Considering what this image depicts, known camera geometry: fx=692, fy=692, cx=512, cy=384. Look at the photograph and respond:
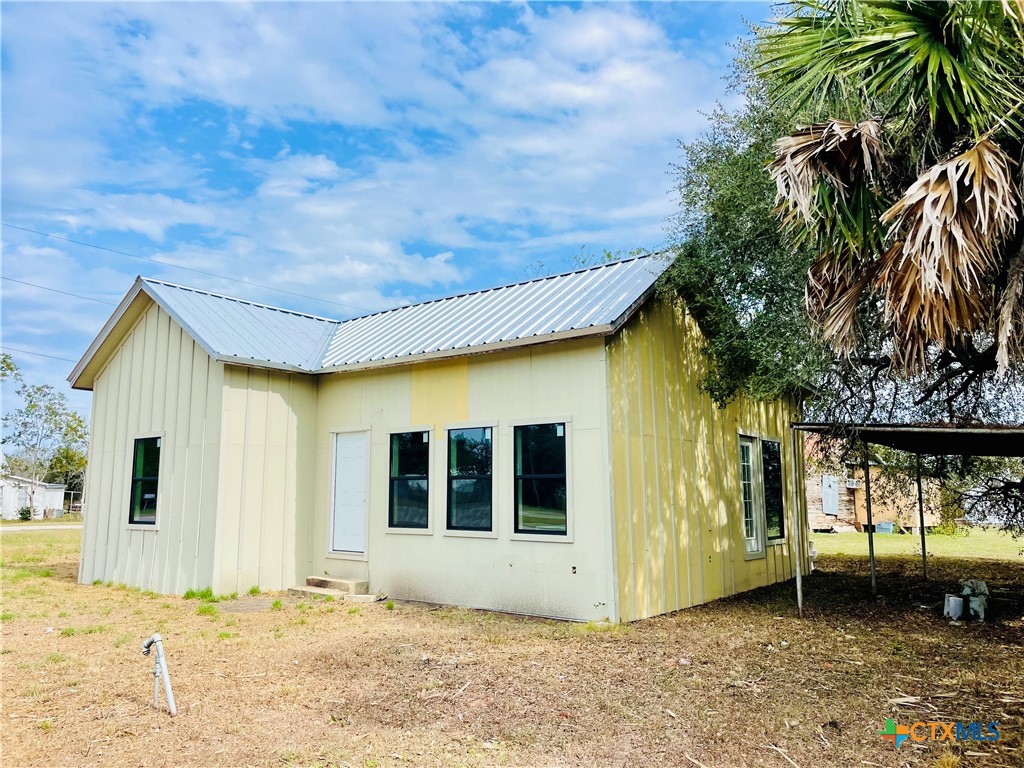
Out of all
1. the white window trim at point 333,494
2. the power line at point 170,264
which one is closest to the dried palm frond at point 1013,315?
the white window trim at point 333,494

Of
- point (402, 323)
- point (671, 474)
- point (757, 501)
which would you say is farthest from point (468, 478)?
point (757, 501)

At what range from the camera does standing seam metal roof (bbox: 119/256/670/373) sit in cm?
902

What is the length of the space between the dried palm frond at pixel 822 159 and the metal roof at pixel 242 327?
25.5 ft

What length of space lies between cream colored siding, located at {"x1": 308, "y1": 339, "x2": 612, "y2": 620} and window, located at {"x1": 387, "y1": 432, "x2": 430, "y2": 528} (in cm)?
15

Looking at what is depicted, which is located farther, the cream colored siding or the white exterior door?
the white exterior door

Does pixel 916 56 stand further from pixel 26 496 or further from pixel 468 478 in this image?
pixel 26 496

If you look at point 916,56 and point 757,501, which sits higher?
point 916,56

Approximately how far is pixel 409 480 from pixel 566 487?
2.79m

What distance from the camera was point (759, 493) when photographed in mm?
11812

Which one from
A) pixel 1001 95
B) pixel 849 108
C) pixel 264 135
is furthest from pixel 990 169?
pixel 264 135

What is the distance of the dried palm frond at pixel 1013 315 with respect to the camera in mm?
5707

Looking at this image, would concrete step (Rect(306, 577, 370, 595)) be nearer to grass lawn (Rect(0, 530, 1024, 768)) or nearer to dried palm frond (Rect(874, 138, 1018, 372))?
grass lawn (Rect(0, 530, 1024, 768))

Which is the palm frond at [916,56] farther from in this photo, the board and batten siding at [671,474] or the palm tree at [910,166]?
the board and batten siding at [671,474]

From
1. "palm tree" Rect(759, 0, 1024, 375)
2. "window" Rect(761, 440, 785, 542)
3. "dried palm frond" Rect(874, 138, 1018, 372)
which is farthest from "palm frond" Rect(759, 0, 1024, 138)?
"window" Rect(761, 440, 785, 542)
